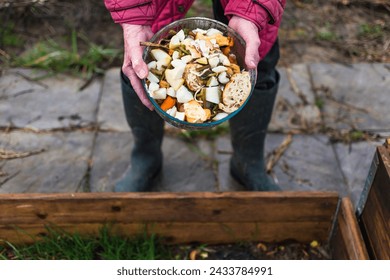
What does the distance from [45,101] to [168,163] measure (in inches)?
28.3

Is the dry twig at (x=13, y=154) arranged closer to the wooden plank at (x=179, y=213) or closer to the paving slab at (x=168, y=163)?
the paving slab at (x=168, y=163)

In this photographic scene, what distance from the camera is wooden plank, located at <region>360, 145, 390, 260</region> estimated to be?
4.43 feet

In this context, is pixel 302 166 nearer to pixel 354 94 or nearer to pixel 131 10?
pixel 354 94

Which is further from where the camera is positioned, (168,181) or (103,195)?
(168,181)

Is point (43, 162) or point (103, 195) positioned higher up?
point (103, 195)

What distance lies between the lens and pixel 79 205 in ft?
5.16

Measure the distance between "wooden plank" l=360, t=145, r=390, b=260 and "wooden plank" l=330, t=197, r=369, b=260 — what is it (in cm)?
4

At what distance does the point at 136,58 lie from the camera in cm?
133

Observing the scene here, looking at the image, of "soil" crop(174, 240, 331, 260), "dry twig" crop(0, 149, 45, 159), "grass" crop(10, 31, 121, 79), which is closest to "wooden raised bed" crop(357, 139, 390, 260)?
"soil" crop(174, 240, 331, 260)

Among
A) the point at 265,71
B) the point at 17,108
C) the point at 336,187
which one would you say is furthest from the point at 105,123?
the point at 336,187

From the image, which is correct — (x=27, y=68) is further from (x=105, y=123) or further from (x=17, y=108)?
(x=105, y=123)

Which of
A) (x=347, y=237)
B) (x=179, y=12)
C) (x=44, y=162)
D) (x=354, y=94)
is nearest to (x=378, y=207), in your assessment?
(x=347, y=237)
